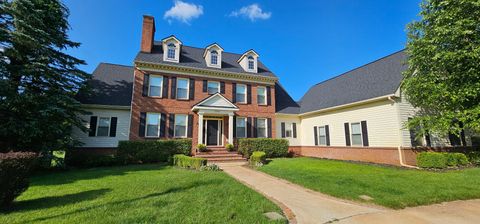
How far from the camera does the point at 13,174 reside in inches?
185

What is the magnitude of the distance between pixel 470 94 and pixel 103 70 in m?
23.9

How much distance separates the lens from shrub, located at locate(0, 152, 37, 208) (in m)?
4.48

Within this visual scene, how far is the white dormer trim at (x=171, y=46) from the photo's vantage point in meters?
16.6

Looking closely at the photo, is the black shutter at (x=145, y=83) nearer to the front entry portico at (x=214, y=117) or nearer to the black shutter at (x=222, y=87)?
the front entry portico at (x=214, y=117)

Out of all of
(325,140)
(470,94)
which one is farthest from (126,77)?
(470,94)

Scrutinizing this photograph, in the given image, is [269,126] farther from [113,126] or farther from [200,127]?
[113,126]

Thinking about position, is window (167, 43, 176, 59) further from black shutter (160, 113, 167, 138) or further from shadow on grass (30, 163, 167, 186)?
shadow on grass (30, 163, 167, 186)

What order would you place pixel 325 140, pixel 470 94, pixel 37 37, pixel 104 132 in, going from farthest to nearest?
pixel 325 140, pixel 104 132, pixel 37 37, pixel 470 94

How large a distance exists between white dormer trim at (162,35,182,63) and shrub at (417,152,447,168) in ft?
54.7

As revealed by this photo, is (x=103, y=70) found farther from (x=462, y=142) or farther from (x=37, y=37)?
(x=462, y=142)

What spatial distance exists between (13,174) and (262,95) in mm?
15943

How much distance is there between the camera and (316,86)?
73.2ft

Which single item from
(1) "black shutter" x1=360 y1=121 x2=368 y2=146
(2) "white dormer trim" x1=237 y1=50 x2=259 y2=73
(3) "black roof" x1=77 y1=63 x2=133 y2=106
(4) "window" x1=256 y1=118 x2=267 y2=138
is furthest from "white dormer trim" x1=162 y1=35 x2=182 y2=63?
(1) "black shutter" x1=360 y1=121 x2=368 y2=146

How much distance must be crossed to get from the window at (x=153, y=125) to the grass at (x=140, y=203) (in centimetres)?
811
